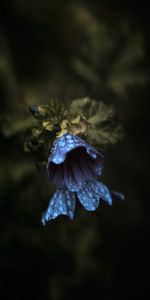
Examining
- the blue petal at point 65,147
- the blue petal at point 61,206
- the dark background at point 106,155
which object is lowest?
the blue petal at point 61,206

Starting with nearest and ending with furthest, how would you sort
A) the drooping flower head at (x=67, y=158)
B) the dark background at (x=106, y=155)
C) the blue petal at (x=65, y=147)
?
the blue petal at (x=65, y=147)
the drooping flower head at (x=67, y=158)
the dark background at (x=106, y=155)

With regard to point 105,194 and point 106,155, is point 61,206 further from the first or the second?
point 106,155

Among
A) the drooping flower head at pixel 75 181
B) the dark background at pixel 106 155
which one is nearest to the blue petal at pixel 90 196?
the drooping flower head at pixel 75 181

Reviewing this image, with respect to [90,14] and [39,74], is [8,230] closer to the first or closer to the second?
[39,74]

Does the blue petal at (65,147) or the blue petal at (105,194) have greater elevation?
the blue petal at (65,147)

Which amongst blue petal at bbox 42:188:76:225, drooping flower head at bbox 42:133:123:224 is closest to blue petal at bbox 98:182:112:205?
drooping flower head at bbox 42:133:123:224

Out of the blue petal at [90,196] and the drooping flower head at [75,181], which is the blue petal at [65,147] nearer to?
the drooping flower head at [75,181]

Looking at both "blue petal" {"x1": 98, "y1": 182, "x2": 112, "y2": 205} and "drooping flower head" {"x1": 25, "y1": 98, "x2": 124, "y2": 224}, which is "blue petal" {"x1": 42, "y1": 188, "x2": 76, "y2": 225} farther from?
"blue petal" {"x1": 98, "y1": 182, "x2": 112, "y2": 205}

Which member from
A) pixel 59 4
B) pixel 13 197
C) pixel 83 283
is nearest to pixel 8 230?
pixel 13 197
